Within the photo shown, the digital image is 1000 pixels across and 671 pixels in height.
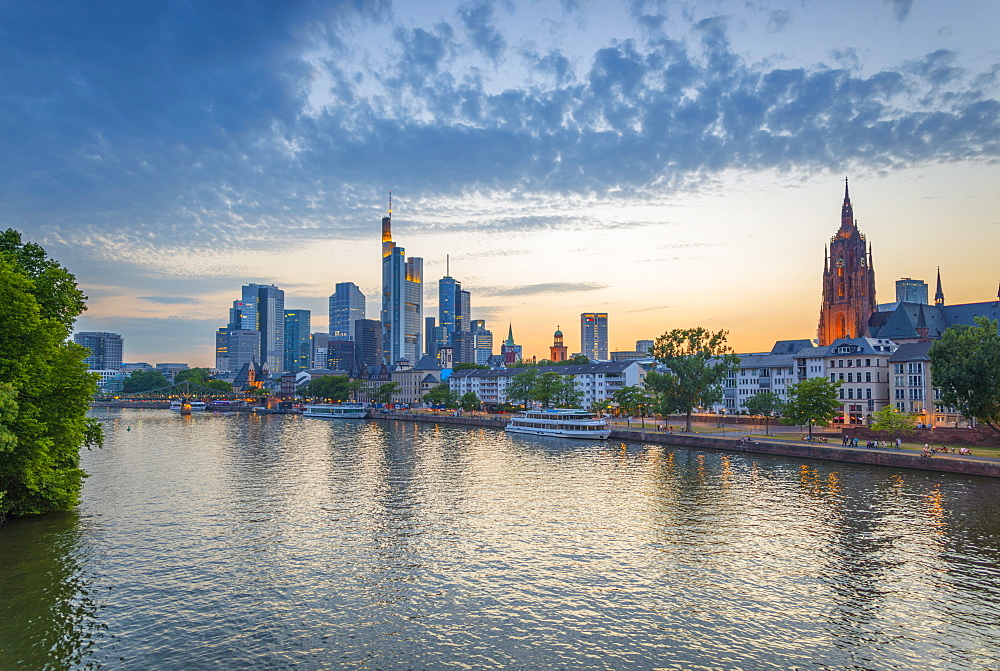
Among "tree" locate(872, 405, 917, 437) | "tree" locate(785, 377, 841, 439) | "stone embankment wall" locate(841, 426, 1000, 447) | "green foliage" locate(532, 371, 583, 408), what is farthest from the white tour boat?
"tree" locate(872, 405, 917, 437)

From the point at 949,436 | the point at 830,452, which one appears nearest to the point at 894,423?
the point at 949,436

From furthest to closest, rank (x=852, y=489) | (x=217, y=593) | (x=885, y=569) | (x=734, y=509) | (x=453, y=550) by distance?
(x=852, y=489) → (x=734, y=509) → (x=453, y=550) → (x=885, y=569) → (x=217, y=593)

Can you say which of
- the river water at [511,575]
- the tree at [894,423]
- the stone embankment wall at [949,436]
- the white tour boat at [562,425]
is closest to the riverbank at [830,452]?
the white tour boat at [562,425]

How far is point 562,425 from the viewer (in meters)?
136

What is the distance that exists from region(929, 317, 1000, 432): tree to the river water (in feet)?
53.5

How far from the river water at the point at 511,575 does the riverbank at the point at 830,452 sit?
12.6ft

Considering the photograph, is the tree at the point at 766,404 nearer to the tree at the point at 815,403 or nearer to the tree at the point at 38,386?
the tree at the point at 815,403

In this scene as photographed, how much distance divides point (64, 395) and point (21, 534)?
10.6 metres

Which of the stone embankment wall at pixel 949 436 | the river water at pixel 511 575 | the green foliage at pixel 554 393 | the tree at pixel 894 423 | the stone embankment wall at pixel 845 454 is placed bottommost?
the river water at pixel 511 575

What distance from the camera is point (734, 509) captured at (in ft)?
189

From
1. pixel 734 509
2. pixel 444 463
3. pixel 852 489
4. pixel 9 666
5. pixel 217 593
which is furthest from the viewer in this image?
pixel 444 463

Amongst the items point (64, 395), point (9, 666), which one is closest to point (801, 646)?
point (9, 666)

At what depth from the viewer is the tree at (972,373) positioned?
80000mm

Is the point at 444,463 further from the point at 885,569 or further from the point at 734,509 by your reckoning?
the point at 885,569
